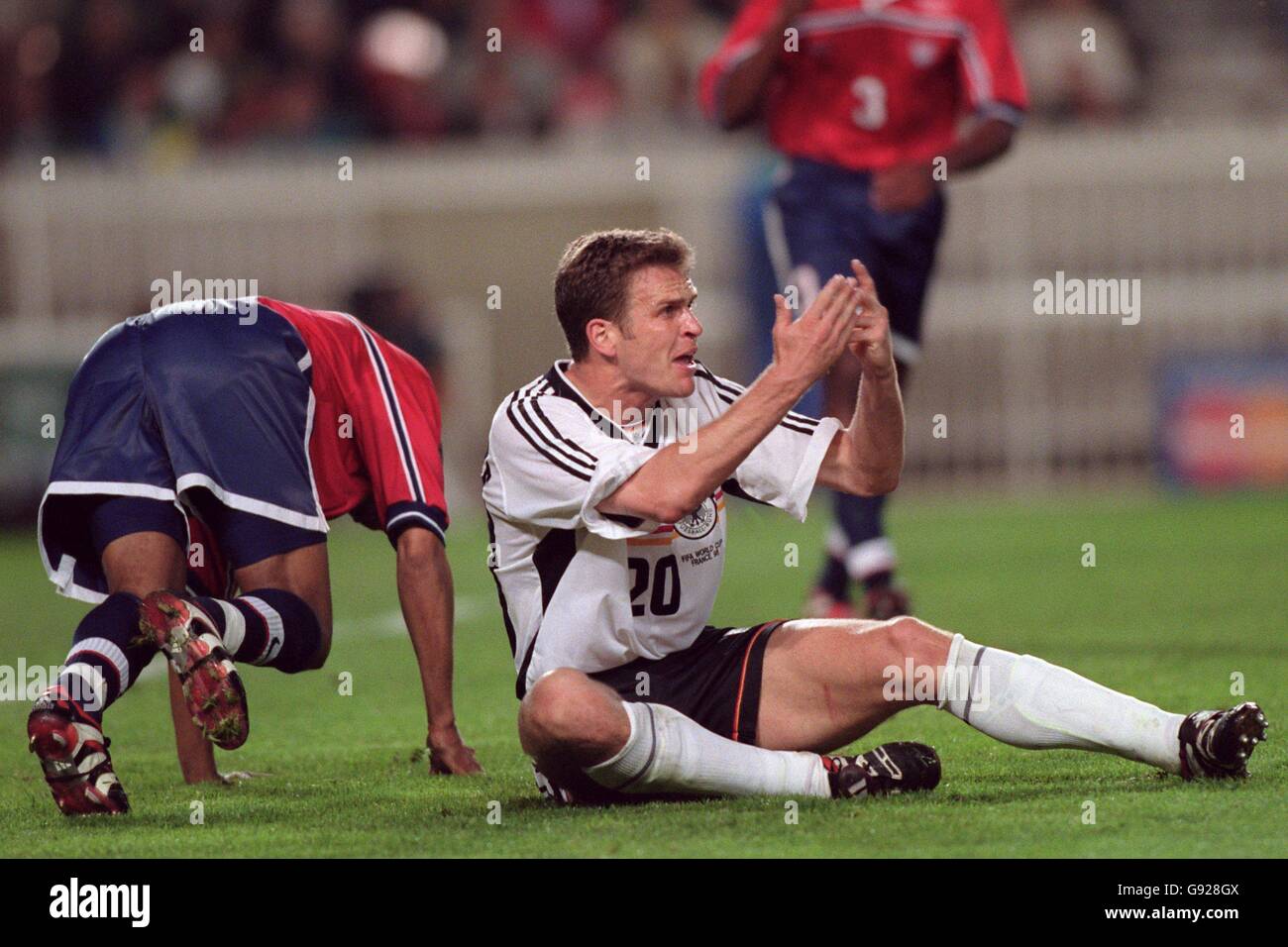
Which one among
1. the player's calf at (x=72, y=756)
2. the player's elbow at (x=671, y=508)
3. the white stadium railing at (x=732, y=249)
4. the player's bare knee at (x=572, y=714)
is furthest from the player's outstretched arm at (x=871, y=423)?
the white stadium railing at (x=732, y=249)

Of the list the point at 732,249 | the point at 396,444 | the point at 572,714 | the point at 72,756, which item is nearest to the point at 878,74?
the point at 396,444

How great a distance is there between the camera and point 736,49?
25.0 feet

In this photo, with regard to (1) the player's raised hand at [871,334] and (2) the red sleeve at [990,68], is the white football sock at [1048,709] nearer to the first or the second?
(1) the player's raised hand at [871,334]

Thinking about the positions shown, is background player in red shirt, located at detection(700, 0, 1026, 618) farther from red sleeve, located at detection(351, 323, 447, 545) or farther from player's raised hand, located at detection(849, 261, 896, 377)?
player's raised hand, located at detection(849, 261, 896, 377)

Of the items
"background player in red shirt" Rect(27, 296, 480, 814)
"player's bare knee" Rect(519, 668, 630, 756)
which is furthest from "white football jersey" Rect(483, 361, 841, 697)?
"background player in red shirt" Rect(27, 296, 480, 814)

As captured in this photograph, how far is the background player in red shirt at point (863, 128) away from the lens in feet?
25.0

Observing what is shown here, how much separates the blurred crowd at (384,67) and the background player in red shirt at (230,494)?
12408mm

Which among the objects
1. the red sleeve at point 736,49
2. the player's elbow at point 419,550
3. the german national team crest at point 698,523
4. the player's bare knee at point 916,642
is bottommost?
the player's bare knee at point 916,642

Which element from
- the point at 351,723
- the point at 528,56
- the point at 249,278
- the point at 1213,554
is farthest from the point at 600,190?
the point at 351,723

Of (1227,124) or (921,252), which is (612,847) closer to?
(921,252)

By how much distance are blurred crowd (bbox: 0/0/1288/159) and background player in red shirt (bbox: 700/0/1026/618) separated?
31.7 feet

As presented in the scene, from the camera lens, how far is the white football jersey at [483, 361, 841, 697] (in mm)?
4391

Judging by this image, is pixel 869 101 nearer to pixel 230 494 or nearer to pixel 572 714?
pixel 230 494

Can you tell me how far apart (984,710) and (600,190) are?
41.9 feet
